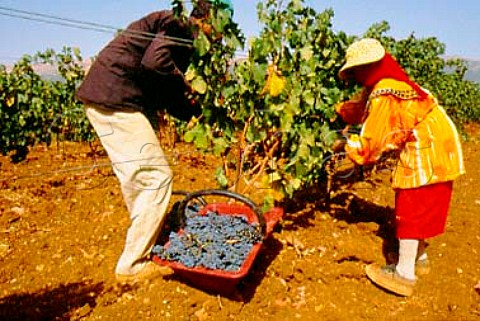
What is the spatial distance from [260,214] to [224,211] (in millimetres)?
668

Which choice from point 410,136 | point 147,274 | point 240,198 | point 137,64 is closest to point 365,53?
point 410,136

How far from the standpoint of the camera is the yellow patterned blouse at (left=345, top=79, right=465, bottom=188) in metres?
2.63

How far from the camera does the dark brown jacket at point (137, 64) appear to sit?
2.57 m

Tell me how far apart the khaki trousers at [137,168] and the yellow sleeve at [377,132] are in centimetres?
117

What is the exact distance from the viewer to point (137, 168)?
2727 mm

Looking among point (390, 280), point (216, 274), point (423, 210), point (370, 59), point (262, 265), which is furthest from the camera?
point (262, 265)

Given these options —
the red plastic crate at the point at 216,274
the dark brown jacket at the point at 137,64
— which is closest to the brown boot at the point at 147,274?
the red plastic crate at the point at 216,274

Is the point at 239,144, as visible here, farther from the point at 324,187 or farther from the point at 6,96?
the point at 6,96

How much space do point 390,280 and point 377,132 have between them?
97 cm

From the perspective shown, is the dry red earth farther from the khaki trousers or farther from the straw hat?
the straw hat

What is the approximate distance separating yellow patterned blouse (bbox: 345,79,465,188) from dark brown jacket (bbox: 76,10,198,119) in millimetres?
1157

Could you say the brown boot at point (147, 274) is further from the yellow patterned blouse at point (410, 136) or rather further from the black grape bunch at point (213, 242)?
the yellow patterned blouse at point (410, 136)

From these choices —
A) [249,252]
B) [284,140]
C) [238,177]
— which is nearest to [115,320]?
[249,252]

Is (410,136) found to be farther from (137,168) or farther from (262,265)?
(137,168)
